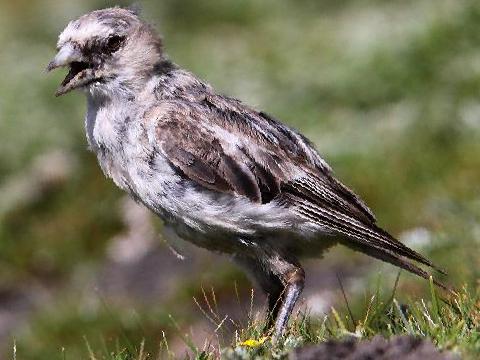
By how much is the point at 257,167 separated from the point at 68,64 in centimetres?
149

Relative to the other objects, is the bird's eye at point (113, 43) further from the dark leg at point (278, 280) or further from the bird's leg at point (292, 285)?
the bird's leg at point (292, 285)

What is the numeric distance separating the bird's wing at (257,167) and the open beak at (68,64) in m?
0.57

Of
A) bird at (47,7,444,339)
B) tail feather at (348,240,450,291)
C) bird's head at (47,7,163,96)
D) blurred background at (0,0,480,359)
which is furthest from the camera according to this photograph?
blurred background at (0,0,480,359)

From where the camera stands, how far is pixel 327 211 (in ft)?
24.7

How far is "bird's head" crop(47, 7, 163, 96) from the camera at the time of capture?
295 inches

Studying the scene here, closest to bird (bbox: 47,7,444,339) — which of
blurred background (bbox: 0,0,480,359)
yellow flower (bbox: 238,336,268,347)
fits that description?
yellow flower (bbox: 238,336,268,347)

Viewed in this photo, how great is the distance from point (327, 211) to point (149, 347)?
4102 mm

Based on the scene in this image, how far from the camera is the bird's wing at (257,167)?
733cm

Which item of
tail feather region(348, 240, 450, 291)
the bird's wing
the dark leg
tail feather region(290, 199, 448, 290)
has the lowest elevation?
the dark leg

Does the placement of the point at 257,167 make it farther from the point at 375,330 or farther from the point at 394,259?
the point at 375,330

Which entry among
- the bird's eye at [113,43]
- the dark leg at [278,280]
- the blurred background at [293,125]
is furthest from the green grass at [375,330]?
the bird's eye at [113,43]

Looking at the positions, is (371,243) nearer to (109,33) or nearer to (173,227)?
(173,227)

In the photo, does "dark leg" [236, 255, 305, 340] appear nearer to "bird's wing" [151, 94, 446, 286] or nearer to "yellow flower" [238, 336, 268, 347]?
"bird's wing" [151, 94, 446, 286]

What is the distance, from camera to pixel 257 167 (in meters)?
7.52
